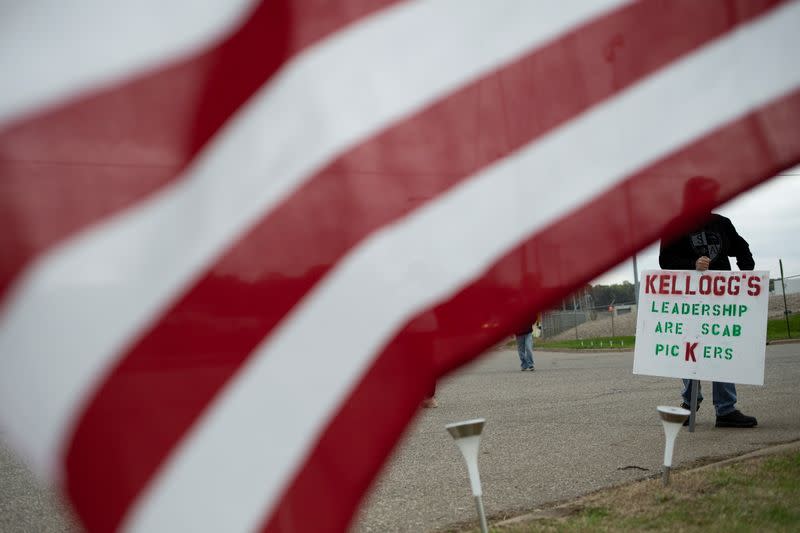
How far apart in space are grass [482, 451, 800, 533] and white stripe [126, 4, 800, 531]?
257 cm

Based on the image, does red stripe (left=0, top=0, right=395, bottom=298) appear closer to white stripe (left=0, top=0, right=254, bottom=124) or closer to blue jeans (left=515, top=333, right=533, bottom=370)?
white stripe (left=0, top=0, right=254, bottom=124)

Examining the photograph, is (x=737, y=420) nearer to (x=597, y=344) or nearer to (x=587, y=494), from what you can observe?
(x=587, y=494)

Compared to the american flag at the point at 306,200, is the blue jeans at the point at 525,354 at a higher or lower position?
lower

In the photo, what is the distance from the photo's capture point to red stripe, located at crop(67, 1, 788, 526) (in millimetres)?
1294

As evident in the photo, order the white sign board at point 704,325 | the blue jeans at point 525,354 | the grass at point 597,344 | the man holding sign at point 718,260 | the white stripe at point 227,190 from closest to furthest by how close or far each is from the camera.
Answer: the white stripe at point 227,190 → the white sign board at point 704,325 → the man holding sign at point 718,260 → the blue jeans at point 525,354 → the grass at point 597,344

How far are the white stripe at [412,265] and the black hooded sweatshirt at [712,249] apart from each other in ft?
17.3

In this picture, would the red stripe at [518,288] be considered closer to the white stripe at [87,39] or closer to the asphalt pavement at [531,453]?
the asphalt pavement at [531,453]

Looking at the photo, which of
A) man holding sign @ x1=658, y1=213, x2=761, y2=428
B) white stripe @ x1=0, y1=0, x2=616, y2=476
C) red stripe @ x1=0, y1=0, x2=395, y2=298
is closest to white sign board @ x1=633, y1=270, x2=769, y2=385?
man holding sign @ x1=658, y1=213, x2=761, y2=428

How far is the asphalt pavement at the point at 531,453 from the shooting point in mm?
4812

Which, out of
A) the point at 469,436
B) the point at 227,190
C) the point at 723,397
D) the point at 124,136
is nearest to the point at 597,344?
the point at 723,397

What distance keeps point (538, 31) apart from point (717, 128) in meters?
0.39

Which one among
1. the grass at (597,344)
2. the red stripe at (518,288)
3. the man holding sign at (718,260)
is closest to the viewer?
the red stripe at (518,288)

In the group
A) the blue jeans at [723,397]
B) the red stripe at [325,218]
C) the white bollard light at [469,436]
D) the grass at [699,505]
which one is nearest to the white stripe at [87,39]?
the red stripe at [325,218]

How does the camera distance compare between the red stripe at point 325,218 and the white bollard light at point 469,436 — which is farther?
the white bollard light at point 469,436
